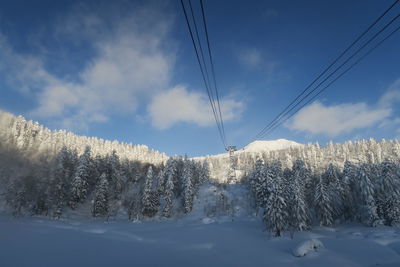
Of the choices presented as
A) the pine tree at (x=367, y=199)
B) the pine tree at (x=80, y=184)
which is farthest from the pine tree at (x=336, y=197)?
the pine tree at (x=80, y=184)

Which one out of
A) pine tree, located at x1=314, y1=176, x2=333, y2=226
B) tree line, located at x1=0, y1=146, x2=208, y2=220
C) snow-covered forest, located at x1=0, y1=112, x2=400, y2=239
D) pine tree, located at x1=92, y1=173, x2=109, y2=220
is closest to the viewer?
snow-covered forest, located at x1=0, y1=112, x2=400, y2=239

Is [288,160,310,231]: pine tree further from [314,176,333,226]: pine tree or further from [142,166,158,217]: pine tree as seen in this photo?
[142,166,158,217]: pine tree

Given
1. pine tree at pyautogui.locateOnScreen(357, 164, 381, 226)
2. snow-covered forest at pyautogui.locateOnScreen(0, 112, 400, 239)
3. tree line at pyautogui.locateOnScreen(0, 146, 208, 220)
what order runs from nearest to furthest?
1. pine tree at pyautogui.locateOnScreen(357, 164, 381, 226)
2. snow-covered forest at pyautogui.locateOnScreen(0, 112, 400, 239)
3. tree line at pyautogui.locateOnScreen(0, 146, 208, 220)

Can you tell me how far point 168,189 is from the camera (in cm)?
7500

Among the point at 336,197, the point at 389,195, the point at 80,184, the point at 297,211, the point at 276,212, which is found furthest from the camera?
the point at 80,184

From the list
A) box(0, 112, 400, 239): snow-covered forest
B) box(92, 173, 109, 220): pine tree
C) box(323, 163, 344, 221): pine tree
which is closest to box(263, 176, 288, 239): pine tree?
box(0, 112, 400, 239): snow-covered forest

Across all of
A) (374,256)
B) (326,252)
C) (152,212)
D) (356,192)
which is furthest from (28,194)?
(356,192)

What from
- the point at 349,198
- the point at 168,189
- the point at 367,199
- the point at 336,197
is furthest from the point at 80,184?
the point at 367,199

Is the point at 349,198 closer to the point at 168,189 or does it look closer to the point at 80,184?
the point at 168,189

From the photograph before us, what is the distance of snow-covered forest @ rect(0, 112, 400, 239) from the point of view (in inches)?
1863

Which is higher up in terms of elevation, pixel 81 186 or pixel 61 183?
pixel 61 183

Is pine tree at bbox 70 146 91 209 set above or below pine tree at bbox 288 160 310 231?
above

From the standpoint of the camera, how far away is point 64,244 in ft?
94.1

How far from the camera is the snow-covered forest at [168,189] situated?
155 ft
